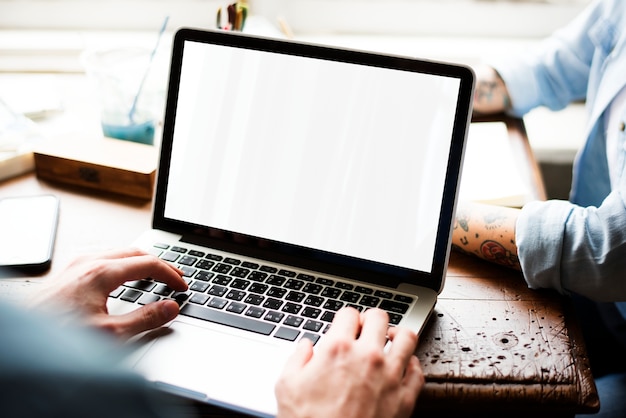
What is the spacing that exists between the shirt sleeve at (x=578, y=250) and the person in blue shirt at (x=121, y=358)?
0.21 metres

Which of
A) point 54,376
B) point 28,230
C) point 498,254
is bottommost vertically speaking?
point 28,230

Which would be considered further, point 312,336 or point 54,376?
point 312,336

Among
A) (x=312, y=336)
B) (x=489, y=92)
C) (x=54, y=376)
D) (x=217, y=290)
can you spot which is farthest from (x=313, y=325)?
Answer: (x=489, y=92)

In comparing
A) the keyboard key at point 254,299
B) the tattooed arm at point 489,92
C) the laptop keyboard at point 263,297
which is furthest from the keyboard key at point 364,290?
the tattooed arm at point 489,92

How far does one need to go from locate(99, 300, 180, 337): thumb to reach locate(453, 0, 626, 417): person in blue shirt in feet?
1.16

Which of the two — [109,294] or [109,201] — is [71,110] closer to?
[109,201]

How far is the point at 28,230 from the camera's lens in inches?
34.0

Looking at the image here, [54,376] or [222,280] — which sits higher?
[54,376]

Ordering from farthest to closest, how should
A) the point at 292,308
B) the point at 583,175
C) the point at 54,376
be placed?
the point at 583,175 → the point at 292,308 → the point at 54,376

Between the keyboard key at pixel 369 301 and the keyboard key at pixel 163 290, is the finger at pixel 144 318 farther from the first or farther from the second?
the keyboard key at pixel 369 301

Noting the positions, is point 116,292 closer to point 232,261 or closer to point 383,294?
point 232,261

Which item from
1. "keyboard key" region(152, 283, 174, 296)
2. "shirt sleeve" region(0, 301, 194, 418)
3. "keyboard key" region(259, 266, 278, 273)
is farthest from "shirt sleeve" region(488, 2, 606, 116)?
"shirt sleeve" region(0, 301, 194, 418)

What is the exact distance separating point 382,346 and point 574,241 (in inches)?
11.3

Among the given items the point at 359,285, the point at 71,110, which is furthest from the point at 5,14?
the point at 359,285
